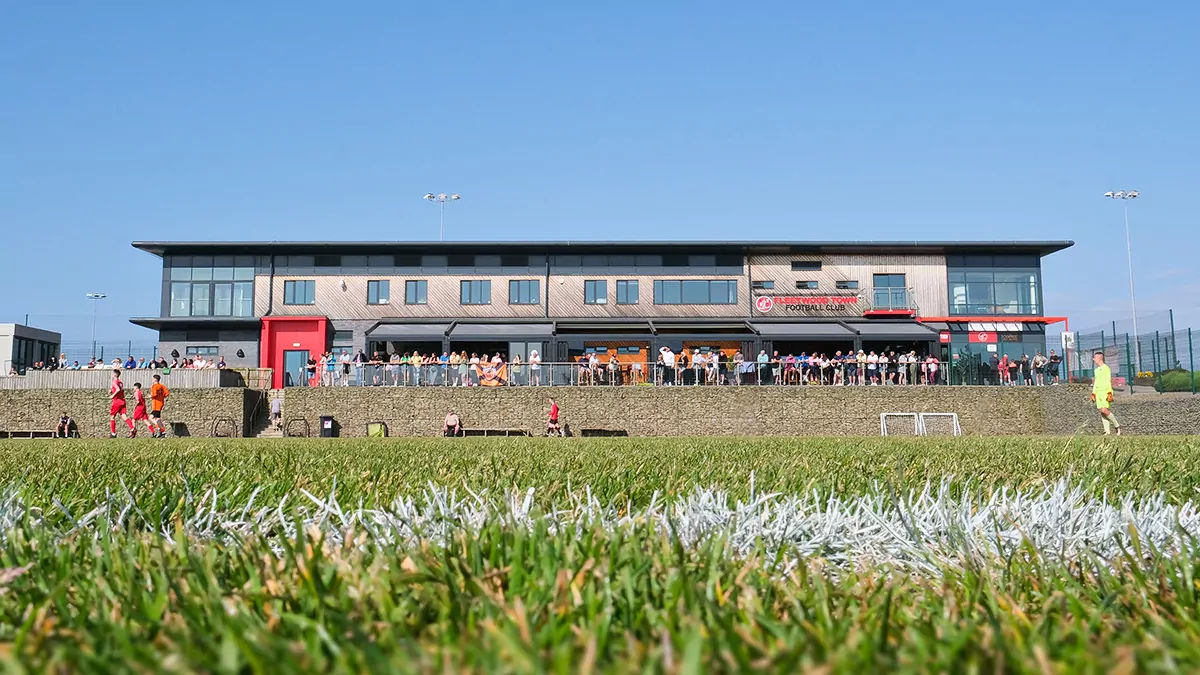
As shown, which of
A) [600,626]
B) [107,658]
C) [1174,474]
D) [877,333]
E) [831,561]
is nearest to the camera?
[107,658]

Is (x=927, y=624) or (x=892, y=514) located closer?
(x=927, y=624)

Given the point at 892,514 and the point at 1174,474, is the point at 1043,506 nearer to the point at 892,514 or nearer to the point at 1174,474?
the point at 892,514

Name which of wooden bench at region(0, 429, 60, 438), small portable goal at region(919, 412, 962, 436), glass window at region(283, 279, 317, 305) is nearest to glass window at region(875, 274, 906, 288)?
small portable goal at region(919, 412, 962, 436)

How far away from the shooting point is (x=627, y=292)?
50.9 meters

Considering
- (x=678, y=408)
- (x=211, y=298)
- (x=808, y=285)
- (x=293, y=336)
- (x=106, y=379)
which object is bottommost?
(x=678, y=408)

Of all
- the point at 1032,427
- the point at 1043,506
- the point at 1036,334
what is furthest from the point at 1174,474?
the point at 1036,334

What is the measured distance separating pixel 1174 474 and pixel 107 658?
5.72m

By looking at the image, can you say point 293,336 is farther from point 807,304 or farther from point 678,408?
point 807,304

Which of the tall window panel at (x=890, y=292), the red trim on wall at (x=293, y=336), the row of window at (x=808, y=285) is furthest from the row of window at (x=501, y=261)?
the tall window panel at (x=890, y=292)

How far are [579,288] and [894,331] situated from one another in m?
16.9

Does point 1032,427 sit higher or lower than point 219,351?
lower

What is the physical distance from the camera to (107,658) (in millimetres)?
1291

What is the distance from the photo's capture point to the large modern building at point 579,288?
5006cm

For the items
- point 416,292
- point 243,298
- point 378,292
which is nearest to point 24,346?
point 243,298
